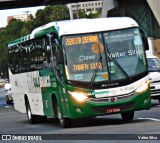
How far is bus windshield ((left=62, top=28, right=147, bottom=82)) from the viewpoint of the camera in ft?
58.1

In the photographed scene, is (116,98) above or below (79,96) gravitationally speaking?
below

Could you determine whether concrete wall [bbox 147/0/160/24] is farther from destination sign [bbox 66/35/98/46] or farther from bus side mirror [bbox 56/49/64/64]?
bus side mirror [bbox 56/49/64/64]

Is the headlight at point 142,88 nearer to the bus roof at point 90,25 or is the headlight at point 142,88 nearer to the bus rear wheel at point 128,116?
the bus rear wheel at point 128,116

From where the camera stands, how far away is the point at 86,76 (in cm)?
1770

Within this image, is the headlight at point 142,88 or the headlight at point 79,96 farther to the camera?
the headlight at point 142,88

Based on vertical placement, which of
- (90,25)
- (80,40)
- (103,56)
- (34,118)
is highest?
(90,25)

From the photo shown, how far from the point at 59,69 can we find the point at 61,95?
69 centimetres

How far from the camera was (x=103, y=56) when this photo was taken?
17.8 meters

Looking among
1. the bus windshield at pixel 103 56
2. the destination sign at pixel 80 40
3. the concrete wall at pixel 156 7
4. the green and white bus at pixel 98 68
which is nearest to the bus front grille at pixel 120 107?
the green and white bus at pixel 98 68

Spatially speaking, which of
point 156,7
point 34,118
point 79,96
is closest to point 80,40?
point 79,96

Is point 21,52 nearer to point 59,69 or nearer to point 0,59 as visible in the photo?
point 59,69

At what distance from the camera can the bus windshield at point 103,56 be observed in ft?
58.1

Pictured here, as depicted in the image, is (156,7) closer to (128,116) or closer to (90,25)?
(128,116)

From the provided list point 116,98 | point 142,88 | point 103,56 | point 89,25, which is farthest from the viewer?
point 89,25
